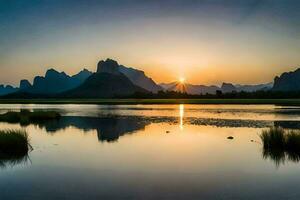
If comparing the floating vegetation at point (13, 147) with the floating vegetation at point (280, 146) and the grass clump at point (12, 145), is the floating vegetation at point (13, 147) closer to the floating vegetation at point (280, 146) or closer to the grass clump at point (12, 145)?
the grass clump at point (12, 145)

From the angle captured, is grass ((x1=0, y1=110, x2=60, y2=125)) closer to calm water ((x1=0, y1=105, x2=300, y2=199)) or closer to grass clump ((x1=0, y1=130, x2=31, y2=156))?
calm water ((x1=0, y1=105, x2=300, y2=199))

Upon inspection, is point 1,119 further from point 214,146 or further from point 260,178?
point 260,178

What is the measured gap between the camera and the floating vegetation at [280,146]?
70.8ft

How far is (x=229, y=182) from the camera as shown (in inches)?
606

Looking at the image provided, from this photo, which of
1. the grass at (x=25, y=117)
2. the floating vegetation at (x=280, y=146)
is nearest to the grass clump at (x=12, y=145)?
the floating vegetation at (x=280, y=146)

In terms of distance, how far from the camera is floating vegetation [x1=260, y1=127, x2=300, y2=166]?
21.6 meters

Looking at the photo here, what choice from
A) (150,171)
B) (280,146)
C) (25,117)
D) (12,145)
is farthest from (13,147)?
(25,117)

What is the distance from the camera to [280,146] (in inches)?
955

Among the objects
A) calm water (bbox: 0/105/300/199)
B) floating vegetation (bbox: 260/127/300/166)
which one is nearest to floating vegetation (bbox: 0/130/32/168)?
calm water (bbox: 0/105/300/199)

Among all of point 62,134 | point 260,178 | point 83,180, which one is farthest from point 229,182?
point 62,134

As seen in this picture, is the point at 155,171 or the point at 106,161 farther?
the point at 106,161

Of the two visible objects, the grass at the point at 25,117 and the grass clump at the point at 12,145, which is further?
the grass at the point at 25,117

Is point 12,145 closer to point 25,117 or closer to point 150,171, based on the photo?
point 150,171

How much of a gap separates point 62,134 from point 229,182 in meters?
23.3
